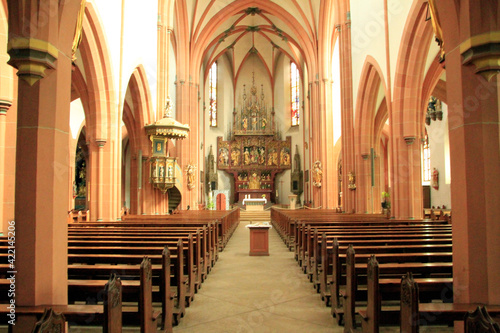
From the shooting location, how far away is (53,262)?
341cm

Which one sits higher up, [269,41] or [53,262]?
[269,41]

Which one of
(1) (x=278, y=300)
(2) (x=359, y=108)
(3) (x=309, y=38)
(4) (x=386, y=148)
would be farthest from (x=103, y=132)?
(4) (x=386, y=148)

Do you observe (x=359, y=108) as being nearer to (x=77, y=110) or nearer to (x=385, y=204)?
(x=385, y=204)

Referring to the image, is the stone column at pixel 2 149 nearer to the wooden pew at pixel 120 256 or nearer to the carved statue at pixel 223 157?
the wooden pew at pixel 120 256

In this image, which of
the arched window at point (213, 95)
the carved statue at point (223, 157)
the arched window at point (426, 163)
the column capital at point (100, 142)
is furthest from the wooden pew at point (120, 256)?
the arched window at point (213, 95)

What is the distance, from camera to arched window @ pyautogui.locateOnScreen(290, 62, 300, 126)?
34594 millimetres

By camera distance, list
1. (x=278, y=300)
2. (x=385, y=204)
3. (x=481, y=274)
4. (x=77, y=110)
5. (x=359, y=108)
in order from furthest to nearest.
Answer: (x=77, y=110) < (x=359, y=108) < (x=385, y=204) < (x=278, y=300) < (x=481, y=274)

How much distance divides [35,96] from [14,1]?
0.95 m

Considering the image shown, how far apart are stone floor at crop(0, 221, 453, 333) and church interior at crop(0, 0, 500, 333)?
0.04m

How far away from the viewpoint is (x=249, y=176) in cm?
3347

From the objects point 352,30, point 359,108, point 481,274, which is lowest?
point 481,274

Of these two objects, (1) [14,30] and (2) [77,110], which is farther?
(2) [77,110]

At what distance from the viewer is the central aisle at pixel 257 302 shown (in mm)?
4605

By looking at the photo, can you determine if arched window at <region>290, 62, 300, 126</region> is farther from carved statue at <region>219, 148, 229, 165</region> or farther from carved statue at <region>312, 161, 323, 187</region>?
carved statue at <region>312, 161, 323, 187</region>
